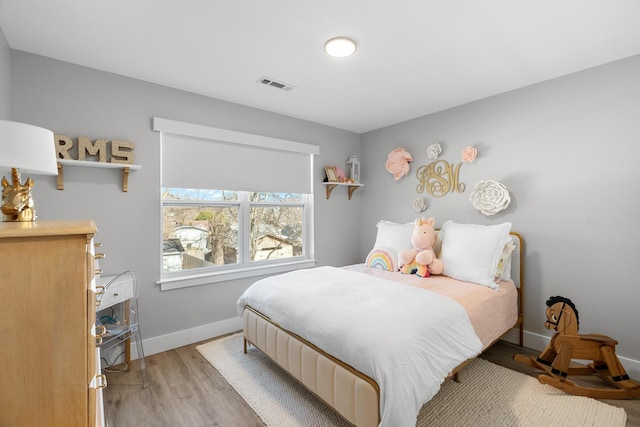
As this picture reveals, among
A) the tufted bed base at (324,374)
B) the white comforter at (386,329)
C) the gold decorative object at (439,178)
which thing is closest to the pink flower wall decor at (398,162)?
the gold decorative object at (439,178)

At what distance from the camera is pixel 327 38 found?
1.93 metres

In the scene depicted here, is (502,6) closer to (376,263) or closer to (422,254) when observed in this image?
(422,254)

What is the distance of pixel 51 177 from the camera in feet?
7.23

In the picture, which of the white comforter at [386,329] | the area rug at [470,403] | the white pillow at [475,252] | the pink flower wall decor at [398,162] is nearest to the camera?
the white comforter at [386,329]

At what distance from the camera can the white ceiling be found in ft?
5.43

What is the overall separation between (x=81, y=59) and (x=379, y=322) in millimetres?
2750

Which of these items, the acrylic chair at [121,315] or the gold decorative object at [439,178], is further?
the gold decorative object at [439,178]

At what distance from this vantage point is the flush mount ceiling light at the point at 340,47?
194 centimetres

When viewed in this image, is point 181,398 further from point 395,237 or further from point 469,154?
point 469,154

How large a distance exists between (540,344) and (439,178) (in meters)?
1.80

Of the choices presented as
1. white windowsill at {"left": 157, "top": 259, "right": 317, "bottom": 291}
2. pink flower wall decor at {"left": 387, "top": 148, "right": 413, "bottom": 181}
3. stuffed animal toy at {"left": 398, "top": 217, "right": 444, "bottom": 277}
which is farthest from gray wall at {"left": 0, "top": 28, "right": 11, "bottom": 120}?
pink flower wall decor at {"left": 387, "top": 148, "right": 413, "bottom": 181}

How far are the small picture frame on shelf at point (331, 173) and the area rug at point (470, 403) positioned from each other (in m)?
2.22

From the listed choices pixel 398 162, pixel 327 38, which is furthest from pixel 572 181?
pixel 327 38

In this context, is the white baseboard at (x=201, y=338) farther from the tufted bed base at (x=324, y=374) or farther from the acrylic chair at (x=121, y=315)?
the tufted bed base at (x=324, y=374)
